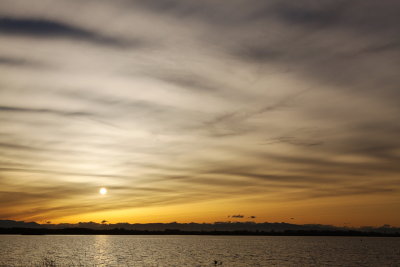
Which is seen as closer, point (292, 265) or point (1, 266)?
point (1, 266)

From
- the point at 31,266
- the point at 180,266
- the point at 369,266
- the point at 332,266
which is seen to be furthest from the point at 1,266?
the point at 369,266

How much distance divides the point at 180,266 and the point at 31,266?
94.6ft

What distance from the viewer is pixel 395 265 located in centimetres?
10062

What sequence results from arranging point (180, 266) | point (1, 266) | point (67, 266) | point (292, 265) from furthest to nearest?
1. point (292, 265)
2. point (180, 266)
3. point (67, 266)
4. point (1, 266)

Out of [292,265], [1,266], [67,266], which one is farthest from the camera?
[292,265]

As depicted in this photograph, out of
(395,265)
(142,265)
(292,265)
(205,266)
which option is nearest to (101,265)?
(142,265)

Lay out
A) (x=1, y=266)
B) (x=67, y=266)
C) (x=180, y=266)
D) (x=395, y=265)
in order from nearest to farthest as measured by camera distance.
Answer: (x=1, y=266) < (x=67, y=266) < (x=180, y=266) < (x=395, y=265)

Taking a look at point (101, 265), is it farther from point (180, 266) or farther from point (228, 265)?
point (228, 265)

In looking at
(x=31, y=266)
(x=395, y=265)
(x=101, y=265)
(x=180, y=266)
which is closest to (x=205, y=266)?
(x=180, y=266)

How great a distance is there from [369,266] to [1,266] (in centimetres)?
8067

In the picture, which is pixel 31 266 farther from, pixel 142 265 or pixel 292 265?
pixel 292 265

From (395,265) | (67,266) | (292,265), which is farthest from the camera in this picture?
(395,265)

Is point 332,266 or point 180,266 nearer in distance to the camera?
point 180,266

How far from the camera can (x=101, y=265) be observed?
276 feet
